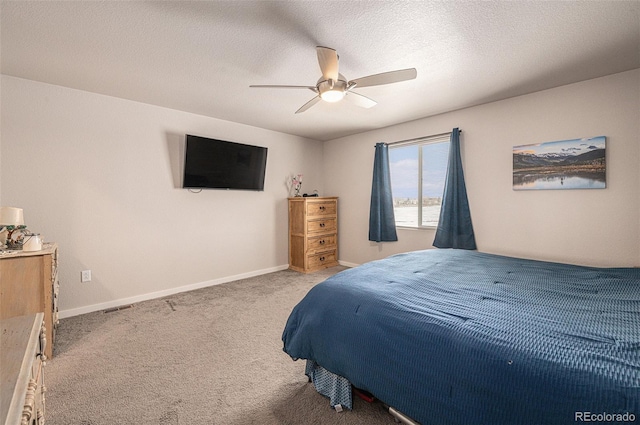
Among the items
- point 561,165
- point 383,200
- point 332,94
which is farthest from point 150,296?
point 561,165

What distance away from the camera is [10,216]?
85.8 inches

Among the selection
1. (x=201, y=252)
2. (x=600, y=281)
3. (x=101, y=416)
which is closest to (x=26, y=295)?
(x=101, y=416)

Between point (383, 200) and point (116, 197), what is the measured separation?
3.58 metres

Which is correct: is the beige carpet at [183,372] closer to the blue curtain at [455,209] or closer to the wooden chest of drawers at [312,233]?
the wooden chest of drawers at [312,233]

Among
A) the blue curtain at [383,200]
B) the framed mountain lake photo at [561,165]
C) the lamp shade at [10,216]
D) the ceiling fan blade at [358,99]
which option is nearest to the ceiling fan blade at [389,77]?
the ceiling fan blade at [358,99]

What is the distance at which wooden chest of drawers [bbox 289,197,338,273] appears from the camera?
4.64 m

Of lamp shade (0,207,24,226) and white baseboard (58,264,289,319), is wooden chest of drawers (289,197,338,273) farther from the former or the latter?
lamp shade (0,207,24,226)

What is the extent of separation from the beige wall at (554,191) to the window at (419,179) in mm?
184

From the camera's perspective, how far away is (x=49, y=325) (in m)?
2.17

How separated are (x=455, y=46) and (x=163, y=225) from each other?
368cm

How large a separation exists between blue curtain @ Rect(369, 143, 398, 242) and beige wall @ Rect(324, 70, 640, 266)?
1.15ft

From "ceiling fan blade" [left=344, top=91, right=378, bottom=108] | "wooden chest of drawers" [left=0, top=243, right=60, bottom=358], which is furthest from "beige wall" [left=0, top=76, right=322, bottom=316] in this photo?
"ceiling fan blade" [left=344, top=91, right=378, bottom=108]

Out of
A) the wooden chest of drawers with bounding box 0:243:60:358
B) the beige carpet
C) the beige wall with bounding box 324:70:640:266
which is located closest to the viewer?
the beige carpet

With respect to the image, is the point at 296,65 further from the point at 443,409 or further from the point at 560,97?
the point at 560,97
